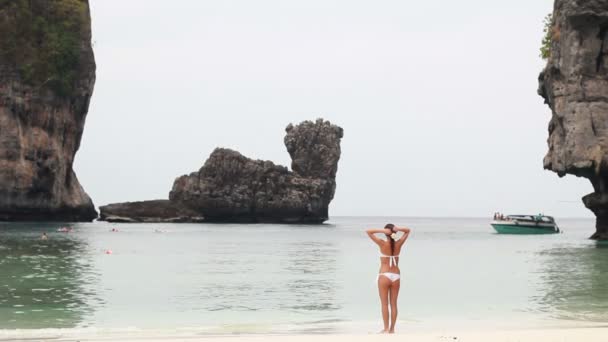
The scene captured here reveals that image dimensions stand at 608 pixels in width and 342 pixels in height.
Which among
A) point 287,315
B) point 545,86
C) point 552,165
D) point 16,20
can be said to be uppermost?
point 16,20

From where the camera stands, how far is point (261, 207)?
15475cm

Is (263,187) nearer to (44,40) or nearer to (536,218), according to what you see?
(44,40)

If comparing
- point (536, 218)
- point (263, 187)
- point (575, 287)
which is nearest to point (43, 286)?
point (575, 287)

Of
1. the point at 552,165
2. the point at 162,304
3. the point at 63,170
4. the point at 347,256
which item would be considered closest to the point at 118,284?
the point at 162,304

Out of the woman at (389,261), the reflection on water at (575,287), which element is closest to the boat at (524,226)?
the reflection on water at (575,287)

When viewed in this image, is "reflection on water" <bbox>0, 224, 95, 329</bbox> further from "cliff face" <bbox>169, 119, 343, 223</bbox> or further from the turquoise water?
"cliff face" <bbox>169, 119, 343, 223</bbox>

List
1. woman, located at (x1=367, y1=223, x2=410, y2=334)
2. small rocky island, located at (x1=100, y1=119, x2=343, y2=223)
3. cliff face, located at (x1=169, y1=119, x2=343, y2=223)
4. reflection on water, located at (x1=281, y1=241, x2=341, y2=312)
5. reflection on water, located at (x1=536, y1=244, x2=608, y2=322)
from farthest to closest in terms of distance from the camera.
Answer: small rocky island, located at (x1=100, y1=119, x2=343, y2=223) < cliff face, located at (x1=169, y1=119, x2=343, y2=223) < reflection on water, located at (x1=281, y1=241, x2=341, y2=312) < reflection on water, located at (x1=536, y1=244, x2=608, y2=322) < woman, located at (x1=367, y1=223, x2=410, y2=334)

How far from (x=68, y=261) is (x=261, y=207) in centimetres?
10523

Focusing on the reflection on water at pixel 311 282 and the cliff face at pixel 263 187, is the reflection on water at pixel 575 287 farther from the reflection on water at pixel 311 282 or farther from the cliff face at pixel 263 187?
the cliff face at pixel 263 187

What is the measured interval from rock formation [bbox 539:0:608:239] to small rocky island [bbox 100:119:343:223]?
283 ft

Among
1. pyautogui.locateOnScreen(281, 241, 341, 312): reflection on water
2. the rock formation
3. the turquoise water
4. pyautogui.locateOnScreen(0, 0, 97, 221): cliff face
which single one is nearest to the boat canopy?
the rock formation

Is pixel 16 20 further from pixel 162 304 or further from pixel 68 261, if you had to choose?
pixel 162 304

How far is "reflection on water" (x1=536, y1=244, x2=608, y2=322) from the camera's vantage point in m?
Answer: 26.9

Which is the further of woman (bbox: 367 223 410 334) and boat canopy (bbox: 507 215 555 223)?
boat canopy (bbox: 507 215 555 223)
